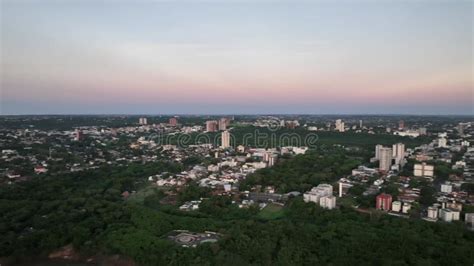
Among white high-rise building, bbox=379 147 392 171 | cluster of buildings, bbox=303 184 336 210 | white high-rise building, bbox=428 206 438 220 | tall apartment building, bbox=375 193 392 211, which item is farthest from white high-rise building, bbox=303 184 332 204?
white high-rise building, bbox=379 147 392 171

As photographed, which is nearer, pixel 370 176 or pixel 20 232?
pixel 20 232

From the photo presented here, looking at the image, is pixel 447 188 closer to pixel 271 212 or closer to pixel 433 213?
pixel 433 213

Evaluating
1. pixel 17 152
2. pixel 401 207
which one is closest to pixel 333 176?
pixel 401 207

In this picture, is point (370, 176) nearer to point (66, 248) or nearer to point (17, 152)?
point (66, 248)

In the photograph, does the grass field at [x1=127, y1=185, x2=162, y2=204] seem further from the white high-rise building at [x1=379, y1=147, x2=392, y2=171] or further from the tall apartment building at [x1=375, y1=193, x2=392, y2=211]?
the white high-rise building at [x1=379, y1=147, x2=392, y2=171]

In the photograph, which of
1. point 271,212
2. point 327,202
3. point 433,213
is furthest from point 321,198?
point 433,213

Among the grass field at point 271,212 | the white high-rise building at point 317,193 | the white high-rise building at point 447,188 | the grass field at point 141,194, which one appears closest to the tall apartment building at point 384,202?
the white high-rise building at point 317,193

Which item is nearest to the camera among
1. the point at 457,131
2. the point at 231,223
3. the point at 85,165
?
the point at 231,223
